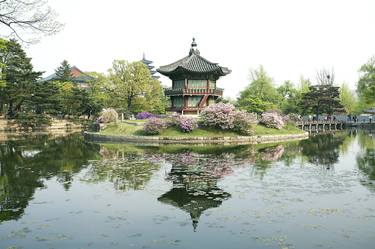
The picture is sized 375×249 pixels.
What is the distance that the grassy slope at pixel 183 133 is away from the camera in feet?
136

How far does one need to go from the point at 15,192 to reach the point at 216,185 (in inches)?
331

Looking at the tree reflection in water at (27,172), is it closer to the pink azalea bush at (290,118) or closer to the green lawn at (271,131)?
the green lawn at (271,131)

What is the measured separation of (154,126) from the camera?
4150 cm

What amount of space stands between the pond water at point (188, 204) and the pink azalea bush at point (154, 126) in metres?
17.8

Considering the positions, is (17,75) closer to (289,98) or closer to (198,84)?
(198,84)

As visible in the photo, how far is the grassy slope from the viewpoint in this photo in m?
41.5

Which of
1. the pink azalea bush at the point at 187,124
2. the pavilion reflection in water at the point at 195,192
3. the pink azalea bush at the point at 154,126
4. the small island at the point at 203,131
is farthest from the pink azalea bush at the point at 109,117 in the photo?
the pavilion reflection in water at the point at 195,192

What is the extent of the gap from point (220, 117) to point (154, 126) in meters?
7.47

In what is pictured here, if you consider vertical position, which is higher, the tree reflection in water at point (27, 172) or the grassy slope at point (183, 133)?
the grassy slope at point (183, 133)

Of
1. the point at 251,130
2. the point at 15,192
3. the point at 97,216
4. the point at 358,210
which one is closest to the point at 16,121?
the point at 251,130

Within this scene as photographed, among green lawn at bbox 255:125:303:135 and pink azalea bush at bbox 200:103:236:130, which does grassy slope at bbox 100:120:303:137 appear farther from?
pink azalea bush at bbox 200:103:236:130

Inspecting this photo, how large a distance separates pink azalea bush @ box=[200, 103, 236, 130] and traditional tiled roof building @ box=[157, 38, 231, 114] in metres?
8.92

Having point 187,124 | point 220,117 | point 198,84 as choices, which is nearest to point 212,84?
point 198,84

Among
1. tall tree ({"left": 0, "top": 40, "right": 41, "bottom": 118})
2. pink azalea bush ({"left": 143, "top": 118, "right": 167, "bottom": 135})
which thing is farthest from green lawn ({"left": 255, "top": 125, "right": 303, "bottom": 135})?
tall tree ({"left": 0, "top": 40, "right": 41, "bottom": 118})
